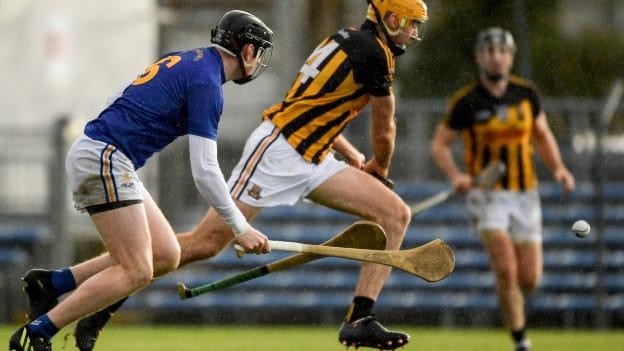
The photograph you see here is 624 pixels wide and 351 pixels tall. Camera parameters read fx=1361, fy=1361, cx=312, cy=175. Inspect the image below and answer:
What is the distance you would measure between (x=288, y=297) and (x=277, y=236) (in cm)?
59

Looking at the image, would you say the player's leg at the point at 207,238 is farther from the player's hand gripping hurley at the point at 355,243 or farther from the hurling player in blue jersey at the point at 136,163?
the hurling player in blue jersey at the point at 136,163

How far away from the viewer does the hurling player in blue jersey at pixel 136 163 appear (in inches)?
230

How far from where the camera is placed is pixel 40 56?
12.8 meters

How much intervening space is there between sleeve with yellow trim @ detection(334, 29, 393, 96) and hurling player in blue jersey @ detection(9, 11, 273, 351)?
0.85 meters

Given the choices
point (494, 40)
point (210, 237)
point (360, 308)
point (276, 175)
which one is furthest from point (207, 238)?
point (494, 40)

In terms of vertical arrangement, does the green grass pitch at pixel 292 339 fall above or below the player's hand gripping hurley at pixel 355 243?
below

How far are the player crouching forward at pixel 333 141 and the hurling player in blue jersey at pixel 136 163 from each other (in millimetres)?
845

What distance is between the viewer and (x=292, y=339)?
9.88 meters

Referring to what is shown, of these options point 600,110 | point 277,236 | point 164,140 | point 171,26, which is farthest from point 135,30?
point 164,140

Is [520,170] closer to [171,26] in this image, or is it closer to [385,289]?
[385,289]

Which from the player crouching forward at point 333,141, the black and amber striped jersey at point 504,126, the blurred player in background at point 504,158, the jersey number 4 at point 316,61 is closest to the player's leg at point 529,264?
the blurred player in background at point 504,158

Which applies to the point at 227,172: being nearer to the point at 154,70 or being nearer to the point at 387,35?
the point at 387,35

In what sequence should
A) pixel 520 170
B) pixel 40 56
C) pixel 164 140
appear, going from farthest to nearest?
pixel 40 56 → pixel 520 170 → pixel 164 140

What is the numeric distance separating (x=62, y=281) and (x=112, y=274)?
0.57 meters
